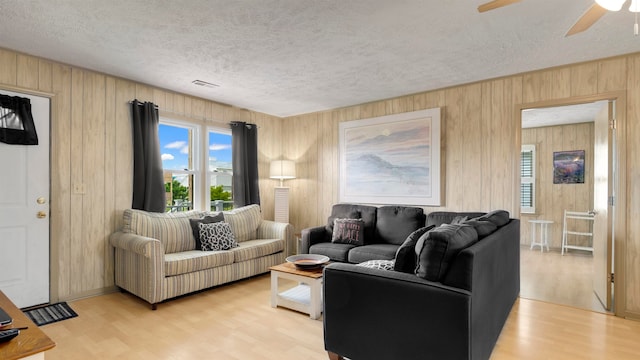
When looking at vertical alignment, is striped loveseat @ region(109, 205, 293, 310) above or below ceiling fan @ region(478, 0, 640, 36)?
below

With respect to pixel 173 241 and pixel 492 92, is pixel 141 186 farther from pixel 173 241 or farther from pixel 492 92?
pixel 492 92

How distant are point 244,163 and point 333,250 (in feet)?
6.60

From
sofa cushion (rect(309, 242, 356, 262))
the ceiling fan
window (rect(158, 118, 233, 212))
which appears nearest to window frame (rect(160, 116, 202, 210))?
window (rect(158, 118, 233, 212))

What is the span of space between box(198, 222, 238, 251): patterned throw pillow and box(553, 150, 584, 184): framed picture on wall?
6.14 m

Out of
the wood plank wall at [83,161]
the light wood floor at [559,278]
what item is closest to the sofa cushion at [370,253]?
the light wood floor at [559,278]

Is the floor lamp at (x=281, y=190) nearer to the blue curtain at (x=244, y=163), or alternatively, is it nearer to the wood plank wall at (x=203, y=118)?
the blue curtain at (x=244, y=163)

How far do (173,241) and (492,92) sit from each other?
4067mm

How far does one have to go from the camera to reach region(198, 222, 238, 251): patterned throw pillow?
3.90 metres

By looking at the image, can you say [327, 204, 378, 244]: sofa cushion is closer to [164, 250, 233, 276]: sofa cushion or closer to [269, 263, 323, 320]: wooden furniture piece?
[269, 263, 323, 320]: wooden furniture piece

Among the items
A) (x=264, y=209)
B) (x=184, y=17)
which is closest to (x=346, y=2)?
(x=184, y=17)

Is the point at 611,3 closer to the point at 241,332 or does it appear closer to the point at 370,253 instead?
the point at 370,253

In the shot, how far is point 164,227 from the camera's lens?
3.78m

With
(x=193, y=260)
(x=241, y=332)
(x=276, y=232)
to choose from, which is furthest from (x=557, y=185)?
(x=193, y=260)

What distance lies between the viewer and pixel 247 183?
5.09 meters
